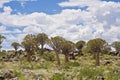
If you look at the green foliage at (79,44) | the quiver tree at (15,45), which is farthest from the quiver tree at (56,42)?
the quiver tree at (15,45)

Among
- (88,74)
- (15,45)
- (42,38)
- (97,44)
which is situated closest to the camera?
(88,74)

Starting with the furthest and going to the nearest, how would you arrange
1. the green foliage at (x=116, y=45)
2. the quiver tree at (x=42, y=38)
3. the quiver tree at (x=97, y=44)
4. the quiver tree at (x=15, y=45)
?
the quiver tree at (x=15, y=45), the green foliage at (x=116, y=45), the quiver tree at (x=42, y=38), the quiver tree at (x=97, y=44)

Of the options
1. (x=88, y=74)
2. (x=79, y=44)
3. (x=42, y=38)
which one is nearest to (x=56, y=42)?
(x=42, y=38)

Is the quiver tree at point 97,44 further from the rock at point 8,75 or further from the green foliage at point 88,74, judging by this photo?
the rock at point 8,75

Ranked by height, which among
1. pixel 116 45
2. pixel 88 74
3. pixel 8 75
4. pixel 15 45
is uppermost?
pixel 15 45

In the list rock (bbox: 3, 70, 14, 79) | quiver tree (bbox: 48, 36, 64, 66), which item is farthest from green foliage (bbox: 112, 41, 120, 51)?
rock (bbox: 3, 70, 14, 79)

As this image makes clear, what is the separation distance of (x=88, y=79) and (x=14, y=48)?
9000 centimetres

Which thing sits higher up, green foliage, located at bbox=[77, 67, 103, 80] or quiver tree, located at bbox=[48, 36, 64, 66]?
quiver tree, located at bbox=[48, 36, 64, 66]

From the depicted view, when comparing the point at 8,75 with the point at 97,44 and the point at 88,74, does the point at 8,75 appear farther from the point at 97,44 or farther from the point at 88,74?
the point at 97,44

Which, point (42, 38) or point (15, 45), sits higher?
point (42, 38)

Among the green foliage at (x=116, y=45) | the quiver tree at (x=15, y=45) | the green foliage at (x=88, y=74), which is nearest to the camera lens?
the green foliage at (x=88, y=74)

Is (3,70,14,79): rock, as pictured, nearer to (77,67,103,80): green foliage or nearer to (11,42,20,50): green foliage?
(77,67,103,80): green foliage

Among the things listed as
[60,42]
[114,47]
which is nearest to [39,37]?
[60,42]

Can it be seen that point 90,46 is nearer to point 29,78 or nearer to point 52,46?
point 52,46
